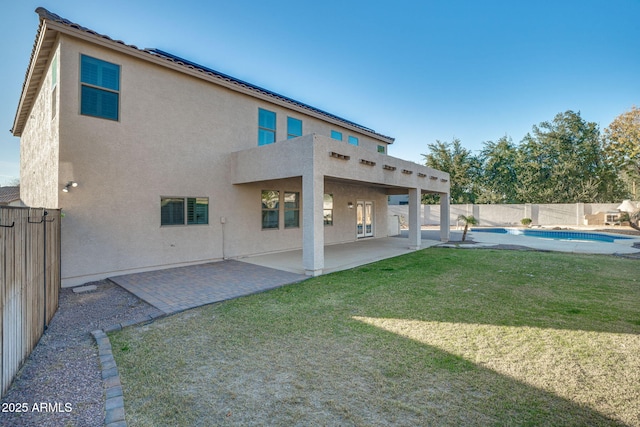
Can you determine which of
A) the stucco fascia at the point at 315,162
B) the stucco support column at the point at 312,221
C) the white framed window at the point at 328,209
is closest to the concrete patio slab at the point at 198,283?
the stucco support column at the point at 312,221

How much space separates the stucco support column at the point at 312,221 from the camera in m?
8.55

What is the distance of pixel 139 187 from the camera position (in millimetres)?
8859

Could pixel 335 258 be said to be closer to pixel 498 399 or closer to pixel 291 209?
pixel 291 209

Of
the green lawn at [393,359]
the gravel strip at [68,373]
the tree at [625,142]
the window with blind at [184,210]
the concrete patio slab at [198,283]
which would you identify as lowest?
the gravel strip at [68,373]

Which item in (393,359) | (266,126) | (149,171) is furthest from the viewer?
(266,126)

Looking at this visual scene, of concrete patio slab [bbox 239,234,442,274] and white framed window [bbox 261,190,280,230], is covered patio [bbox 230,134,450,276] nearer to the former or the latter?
concrete patio slab [bbox 239,234,442,274]

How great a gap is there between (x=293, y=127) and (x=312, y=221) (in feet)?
21.8

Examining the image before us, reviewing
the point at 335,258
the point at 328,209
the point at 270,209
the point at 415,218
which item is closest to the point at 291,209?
the point at 270,209

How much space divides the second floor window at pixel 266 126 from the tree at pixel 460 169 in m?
32.2

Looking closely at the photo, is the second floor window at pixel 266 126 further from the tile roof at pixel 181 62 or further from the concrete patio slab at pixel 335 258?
the concrete patio slab at pixel 335 258

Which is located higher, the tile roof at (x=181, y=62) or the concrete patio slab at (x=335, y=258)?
the tile roof at (x=181, y=62)

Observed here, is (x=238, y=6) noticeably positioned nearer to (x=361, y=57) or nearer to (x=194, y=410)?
(x=361, y=57)

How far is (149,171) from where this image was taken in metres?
9.07

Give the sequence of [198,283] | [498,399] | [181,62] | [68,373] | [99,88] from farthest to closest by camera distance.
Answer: [181,62] → [99,88] → [198,283] → [68,373] → [498,399]
